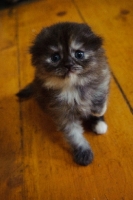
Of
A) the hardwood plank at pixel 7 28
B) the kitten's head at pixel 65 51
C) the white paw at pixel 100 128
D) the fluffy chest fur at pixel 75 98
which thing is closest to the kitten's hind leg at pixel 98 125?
the white paw at pixel 100 128

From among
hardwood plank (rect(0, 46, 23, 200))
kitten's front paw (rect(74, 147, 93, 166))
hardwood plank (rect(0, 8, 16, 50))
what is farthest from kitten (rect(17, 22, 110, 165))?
hardwood plank (rect(0, 8, 16, 50))

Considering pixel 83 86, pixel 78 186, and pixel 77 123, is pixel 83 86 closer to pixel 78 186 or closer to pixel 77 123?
pixel 77 123

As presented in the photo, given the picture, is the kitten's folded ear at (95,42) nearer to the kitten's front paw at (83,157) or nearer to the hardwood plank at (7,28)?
the kitten's front paw at (83,157)

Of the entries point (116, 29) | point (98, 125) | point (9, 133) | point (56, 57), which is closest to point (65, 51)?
point (56, 57)

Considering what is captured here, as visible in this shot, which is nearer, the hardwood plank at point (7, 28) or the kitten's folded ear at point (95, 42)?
the kitten's folded ear at point (95, 42)

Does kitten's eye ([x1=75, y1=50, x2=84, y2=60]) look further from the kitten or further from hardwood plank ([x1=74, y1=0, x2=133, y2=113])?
hardwood plank ([x1=74, y1=0, x2=133, y2=113])
